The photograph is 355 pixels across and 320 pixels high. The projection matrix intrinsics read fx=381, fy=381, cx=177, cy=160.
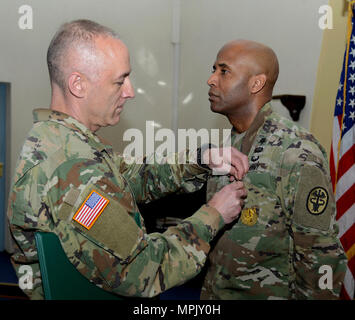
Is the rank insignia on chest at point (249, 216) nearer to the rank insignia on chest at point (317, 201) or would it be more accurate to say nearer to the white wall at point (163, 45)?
the rank insignia on chest at point (317, 201)

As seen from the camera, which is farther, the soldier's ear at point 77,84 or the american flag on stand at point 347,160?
the american flag on stand at point 347,160

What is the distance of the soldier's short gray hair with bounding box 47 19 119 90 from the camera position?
1.17m

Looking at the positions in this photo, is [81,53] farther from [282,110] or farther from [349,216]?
[282,110]

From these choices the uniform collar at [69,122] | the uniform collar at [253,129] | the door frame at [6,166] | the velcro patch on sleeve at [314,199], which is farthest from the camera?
the door frame at [6,166]

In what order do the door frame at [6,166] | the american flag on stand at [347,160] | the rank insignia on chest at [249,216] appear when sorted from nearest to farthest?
the rank insignia on chest at [249,216]
the american flag on stand at [347,160]
the door frame at [6,166]

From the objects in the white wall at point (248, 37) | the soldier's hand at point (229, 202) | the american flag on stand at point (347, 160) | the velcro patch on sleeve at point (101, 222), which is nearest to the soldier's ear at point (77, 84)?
the velcro patch on sleeve at point (101, 222)

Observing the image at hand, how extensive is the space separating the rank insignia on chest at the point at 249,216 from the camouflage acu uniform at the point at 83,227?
0.44m

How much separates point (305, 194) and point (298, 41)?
2287 mm

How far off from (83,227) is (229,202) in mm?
515

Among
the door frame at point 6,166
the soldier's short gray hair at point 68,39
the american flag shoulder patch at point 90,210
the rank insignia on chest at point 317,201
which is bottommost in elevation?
the door frame at point 6,166

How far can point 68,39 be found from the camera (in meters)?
1.17

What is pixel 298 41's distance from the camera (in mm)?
3277

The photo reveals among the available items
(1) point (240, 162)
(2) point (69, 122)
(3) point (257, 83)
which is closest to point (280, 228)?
(1) point (240, 162)

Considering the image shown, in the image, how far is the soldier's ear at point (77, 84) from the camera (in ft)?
3.86
